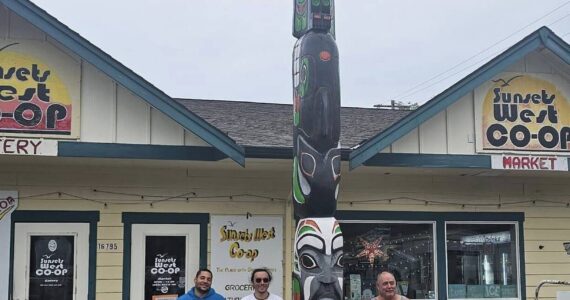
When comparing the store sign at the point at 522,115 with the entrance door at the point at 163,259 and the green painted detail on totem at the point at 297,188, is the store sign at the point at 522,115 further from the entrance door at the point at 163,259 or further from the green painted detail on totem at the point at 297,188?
the entrance door at the point at 163,259

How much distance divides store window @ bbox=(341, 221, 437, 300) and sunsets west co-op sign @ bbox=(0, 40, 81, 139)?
418 cm

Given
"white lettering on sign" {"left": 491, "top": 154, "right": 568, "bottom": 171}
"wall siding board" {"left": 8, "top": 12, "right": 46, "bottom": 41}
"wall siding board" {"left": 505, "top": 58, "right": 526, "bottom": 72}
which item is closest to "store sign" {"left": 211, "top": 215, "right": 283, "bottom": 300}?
"white lettering on sign" {"left": 491, "top": 154, "right": 568, "bottom": 171}

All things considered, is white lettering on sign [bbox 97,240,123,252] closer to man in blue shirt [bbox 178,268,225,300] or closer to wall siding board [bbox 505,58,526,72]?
man in blue shirt [bbox 178,268,225,300]

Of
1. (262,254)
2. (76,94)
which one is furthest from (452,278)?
(76,94)

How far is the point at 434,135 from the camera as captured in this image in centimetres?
977

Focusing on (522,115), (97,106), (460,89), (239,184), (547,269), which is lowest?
(547,269)

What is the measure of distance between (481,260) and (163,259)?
4793 millimetres

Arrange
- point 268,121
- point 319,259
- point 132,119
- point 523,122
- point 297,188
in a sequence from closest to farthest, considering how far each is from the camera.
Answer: point 319,259
point 297,188
point 132,119
point 523,122
point 268,121

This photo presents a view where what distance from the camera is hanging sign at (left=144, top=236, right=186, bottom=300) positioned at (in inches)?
379

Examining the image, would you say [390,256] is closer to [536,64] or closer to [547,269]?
[547,269]

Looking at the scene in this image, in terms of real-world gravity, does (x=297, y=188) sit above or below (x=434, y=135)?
below

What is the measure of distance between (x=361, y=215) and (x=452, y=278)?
5.59ft

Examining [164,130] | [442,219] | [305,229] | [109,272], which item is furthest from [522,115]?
[109,272]

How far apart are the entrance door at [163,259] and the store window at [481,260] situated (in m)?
3.80
